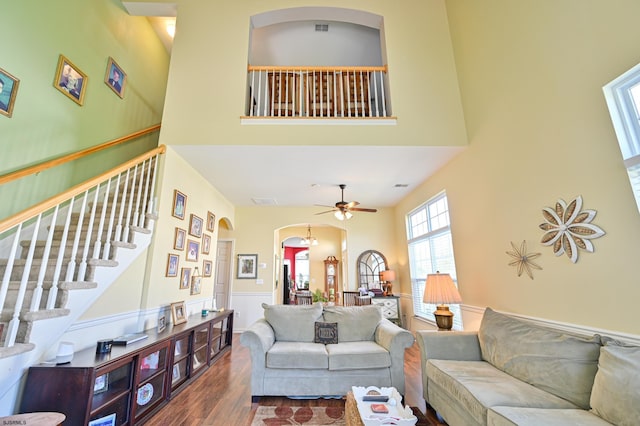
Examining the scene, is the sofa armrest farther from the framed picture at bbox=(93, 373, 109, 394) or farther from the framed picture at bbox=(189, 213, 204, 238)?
the framed picture at bbox=(189, 213, 204, 238)

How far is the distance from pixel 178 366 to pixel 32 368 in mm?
1457

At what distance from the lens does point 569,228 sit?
7.47 ft

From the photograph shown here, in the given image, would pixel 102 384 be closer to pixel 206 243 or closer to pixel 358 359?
pixel 358 359

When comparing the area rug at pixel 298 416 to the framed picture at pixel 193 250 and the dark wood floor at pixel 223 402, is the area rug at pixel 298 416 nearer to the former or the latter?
the dark wood floor at pixel 223 402

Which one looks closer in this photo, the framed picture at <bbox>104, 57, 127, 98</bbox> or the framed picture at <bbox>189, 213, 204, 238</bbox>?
the framed picture at <bbox>104, 57, 127, 98</bbox>

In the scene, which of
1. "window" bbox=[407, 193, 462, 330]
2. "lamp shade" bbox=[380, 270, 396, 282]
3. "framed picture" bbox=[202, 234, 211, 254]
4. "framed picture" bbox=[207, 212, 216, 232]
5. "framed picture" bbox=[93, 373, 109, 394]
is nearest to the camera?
"framed picture" bbox=[93, 373, 109, 394]

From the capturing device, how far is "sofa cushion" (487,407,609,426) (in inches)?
59.3

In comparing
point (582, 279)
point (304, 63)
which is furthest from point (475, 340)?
point (304, 63)

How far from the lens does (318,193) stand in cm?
583

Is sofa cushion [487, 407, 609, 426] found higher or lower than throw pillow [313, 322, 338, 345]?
lower

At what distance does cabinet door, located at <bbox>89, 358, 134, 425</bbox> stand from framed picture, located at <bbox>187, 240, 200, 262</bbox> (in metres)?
2.10

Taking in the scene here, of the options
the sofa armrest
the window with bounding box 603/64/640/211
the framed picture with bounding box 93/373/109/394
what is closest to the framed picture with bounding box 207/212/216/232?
the framed picture with bounding box 93/373/109/394

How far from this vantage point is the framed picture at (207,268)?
16.2ft

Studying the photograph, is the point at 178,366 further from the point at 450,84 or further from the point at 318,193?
the point at 450,84
